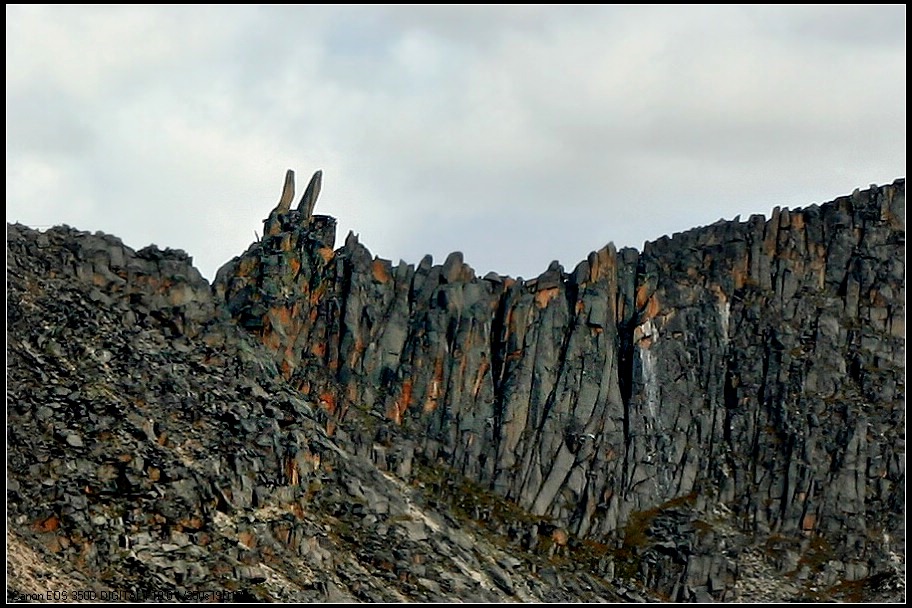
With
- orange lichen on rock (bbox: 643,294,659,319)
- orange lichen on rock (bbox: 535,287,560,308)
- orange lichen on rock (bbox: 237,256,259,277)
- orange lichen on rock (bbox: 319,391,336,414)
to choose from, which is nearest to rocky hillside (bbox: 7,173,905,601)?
orange lichen on rock (bbox: 319,391,336,414)

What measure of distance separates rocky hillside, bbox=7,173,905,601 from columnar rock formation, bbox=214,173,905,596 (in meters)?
0.28

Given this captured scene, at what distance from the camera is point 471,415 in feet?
600

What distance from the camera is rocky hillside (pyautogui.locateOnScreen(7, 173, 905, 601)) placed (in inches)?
5876

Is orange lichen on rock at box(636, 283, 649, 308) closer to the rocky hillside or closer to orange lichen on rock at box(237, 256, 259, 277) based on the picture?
the rocky hillside

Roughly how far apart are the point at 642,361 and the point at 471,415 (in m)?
18.0

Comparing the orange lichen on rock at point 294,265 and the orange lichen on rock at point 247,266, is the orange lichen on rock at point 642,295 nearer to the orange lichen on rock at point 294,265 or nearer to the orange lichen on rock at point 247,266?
the orange lichen on rock at point 294,265

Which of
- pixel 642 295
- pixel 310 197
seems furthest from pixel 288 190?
pixel 642 295

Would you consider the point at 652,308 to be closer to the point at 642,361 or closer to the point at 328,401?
the point at 642,361

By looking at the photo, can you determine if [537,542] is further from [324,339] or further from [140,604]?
[140,604]

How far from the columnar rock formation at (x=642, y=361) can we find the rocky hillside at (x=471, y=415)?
277 mm

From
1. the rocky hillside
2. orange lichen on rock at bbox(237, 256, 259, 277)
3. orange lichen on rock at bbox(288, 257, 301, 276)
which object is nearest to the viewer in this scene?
the rocky hillside

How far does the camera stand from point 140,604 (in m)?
137

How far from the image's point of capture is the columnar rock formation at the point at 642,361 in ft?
586

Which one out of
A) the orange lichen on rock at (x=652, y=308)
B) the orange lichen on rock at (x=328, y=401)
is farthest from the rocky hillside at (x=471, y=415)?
the orange lichen on rock at (x=652, y=308)
